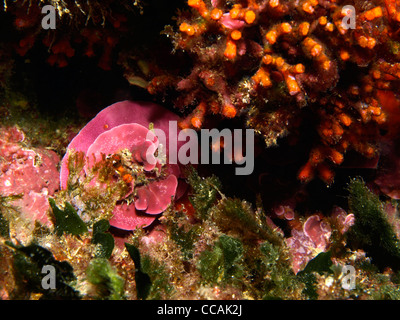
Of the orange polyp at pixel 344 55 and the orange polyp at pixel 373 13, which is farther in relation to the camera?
the orange polyp at pixel 344 55

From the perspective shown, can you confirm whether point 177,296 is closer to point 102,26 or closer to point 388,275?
point 388,275

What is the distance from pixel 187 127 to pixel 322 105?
4.18 feet

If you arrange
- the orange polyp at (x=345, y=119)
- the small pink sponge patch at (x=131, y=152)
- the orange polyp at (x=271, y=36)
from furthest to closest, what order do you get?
1. the small pink sponge patch at (x=131, y=152)
2. the orange polyp at (x=345, y=119)
3. the orange polyp at (x=271, y=36)

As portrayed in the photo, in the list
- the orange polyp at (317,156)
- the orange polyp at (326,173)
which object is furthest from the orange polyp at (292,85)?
the orange polyp at (326,173)

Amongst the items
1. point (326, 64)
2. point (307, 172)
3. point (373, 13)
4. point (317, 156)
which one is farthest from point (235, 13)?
point (307, 172)

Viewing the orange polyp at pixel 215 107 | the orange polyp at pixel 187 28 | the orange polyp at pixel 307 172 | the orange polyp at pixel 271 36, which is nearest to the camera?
the orange polyp at pixel 271 36

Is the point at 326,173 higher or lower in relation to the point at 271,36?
lower

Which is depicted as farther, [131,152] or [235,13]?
[131,152]

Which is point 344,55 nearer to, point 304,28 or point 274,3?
point 304,28

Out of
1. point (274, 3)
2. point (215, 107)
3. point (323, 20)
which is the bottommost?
point (215, 107)

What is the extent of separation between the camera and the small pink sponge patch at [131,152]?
118 inches

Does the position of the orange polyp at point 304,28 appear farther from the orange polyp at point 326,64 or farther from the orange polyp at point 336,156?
the orange polyp at point 336,156

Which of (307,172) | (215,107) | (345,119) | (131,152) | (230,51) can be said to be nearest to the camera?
(230,51)

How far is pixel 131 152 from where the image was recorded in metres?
3.03
